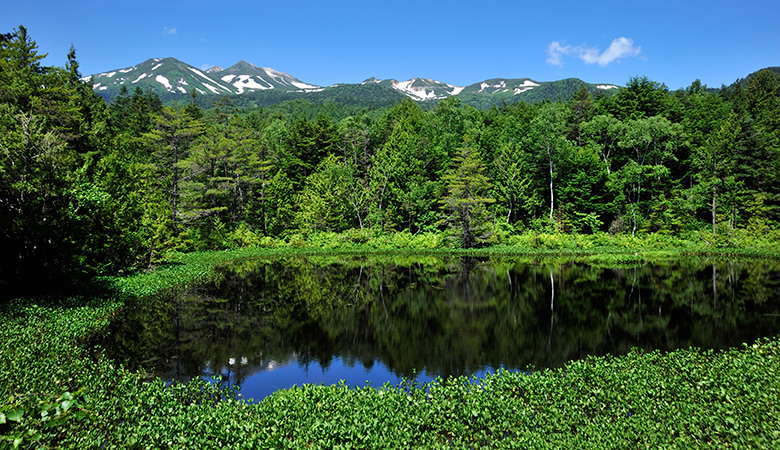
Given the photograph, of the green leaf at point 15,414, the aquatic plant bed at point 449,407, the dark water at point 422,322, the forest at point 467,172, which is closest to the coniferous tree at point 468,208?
the forest at point 467,172

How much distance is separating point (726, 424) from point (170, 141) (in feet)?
150

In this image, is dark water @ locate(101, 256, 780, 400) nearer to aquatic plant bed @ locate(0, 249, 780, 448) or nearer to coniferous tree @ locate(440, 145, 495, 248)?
aquatic plant bed @ locate(0, 249, 780, 448)

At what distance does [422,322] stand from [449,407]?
28.7 ft

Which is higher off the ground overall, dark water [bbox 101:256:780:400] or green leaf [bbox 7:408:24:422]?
green leaf [bbox 7:408:24:422]

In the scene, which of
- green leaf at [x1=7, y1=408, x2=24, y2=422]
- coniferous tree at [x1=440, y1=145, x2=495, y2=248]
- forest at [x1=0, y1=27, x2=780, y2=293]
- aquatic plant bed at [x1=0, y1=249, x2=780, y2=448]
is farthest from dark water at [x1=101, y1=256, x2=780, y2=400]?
forest at [x1=0, y1=27, x2=780, y2=293]

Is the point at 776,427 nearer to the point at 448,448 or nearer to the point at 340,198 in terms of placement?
the point at 448,448

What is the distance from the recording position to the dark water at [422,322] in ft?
40.6

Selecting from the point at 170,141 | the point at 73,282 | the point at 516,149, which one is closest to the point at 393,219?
the point at 516,149

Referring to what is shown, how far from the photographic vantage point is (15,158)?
15.6 meters

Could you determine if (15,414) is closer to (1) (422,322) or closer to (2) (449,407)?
(2) (449,407)

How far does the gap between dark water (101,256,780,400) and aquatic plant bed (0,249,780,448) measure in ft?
6.31

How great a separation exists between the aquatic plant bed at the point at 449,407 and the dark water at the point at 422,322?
1.92 m

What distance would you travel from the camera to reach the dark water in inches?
488

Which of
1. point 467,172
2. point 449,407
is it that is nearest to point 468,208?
point 467,172
